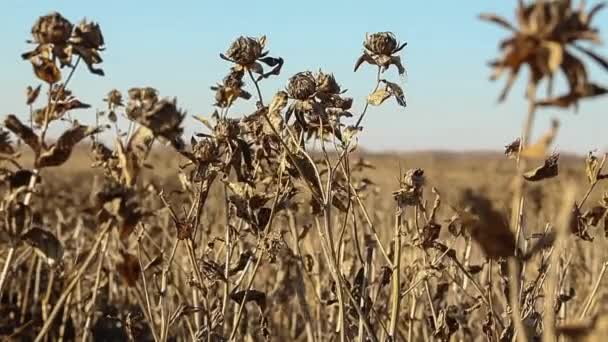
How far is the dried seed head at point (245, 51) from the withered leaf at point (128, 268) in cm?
57

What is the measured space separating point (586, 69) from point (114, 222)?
0.69 meters

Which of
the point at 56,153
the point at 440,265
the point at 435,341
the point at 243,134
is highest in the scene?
the point at 243,134

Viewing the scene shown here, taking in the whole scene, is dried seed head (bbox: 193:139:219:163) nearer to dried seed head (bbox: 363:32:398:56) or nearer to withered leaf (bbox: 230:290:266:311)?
withered leaf (bbox: 230:290:266:311)

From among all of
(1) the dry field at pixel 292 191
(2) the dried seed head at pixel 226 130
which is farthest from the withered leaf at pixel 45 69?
(2) the dried seed head at pixel 226 130

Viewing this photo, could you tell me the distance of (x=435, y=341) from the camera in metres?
2.23

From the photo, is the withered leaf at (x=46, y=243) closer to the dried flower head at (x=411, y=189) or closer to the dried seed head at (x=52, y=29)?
the dried seed head at (x=52, y=29)

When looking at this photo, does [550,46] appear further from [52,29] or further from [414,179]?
[414,179]

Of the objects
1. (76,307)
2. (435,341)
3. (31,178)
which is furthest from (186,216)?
(76,307)

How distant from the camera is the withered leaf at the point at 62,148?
1.38 m

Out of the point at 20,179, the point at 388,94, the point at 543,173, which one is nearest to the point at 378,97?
the point at 388,94

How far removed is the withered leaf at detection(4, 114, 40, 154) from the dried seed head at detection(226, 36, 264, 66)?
574 millimetres

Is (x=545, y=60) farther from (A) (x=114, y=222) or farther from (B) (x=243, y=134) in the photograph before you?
(B) (x=243, y=134)

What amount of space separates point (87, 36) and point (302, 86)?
54 centimetres

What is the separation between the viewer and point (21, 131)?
1405 mm
